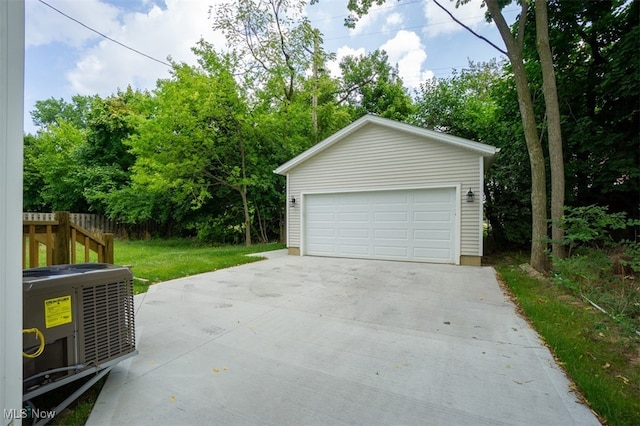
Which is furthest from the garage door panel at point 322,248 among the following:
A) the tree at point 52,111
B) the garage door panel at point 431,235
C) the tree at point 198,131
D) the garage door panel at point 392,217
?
the tree at point 52,111

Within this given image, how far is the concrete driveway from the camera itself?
1.93m

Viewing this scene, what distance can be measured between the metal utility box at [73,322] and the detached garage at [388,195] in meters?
6.77

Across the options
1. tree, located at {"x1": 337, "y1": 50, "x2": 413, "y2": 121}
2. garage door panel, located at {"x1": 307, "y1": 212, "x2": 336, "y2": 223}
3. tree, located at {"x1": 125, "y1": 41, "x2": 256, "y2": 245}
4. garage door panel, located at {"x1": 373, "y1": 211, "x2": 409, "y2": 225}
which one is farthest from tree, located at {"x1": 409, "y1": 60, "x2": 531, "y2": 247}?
tree, located at {"x1": 125, "y1": 41, "x2": 256, "y2": 245}

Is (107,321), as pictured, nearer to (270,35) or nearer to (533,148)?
(533,148)

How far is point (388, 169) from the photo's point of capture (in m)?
8.23

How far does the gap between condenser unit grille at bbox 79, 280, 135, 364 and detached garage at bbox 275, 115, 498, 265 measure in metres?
6.75

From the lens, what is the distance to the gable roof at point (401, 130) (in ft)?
23.3

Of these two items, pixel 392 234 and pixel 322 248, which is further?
pixel 322 248

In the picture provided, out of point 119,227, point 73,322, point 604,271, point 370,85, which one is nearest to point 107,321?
point 73,322

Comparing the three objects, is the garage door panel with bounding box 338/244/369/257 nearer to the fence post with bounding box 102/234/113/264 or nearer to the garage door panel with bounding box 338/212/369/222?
the garage door panel with bounding box 338/212/369/222

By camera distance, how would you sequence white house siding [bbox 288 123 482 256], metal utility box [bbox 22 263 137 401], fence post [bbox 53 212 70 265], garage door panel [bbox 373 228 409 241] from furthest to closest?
garage door panel [bbox 373 228 409 241]
white house siding [bbox 288 123 482 256]
fence post [bbox 53 212 70 265]
metal utility box [bbox 22 263 137 401]

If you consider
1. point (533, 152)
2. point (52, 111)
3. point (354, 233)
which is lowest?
point (354, 233)

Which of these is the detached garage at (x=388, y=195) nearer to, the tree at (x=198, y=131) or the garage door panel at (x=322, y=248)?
the garage door panel at (x=322, y=248)

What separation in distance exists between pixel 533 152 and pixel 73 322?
792 centimetres
